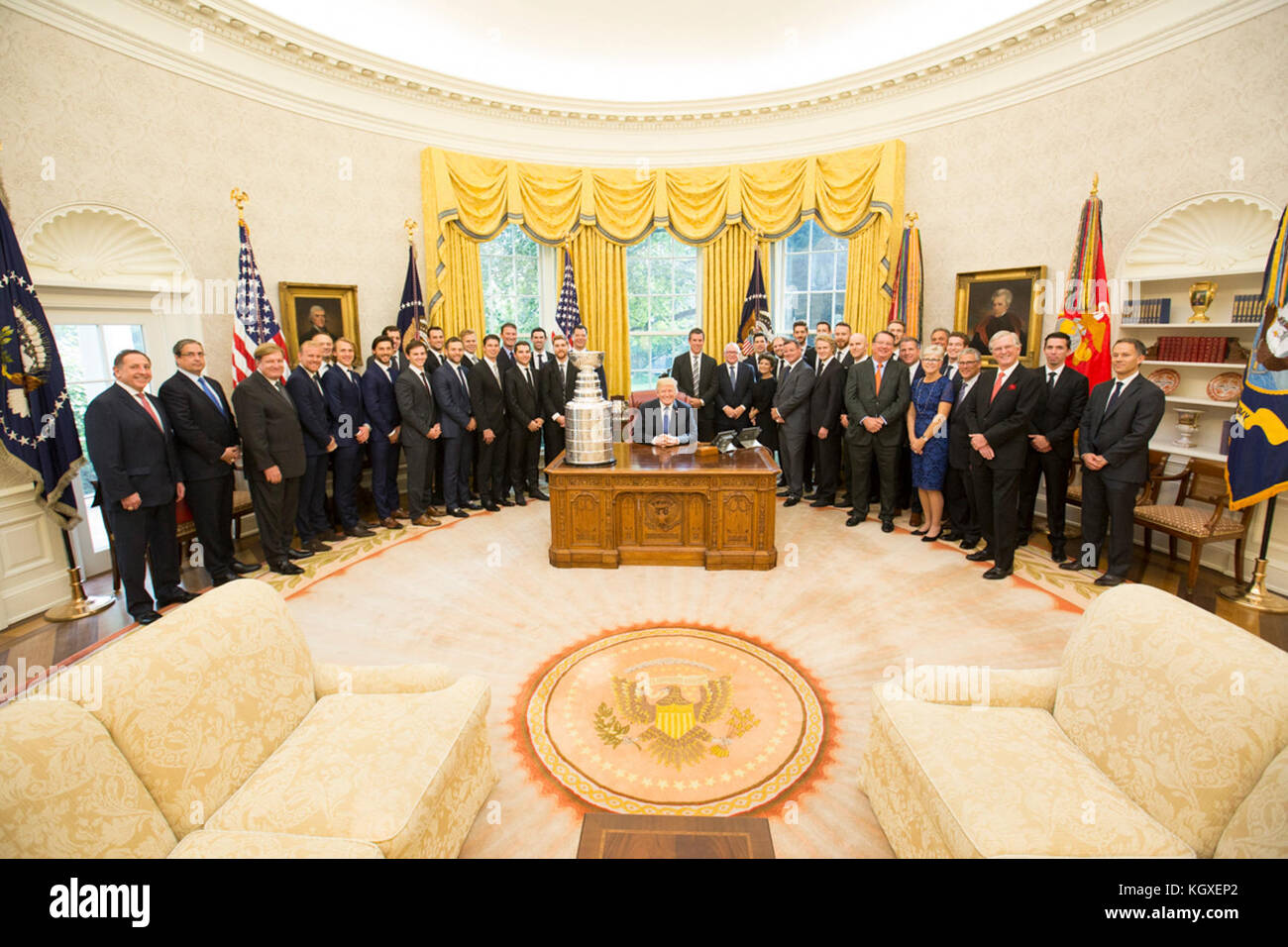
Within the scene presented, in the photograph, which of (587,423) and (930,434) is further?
(930,434)

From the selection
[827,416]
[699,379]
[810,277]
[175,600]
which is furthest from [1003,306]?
[175,600]

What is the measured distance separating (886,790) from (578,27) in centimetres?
812

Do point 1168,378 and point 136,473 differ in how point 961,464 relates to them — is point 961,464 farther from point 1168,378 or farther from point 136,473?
point 136,473

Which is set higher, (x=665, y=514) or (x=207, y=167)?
(x=207, y=167)

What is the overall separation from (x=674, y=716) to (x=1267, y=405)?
15.3 feet

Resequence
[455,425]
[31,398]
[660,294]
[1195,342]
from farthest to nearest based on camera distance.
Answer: [660,294] → [455,425] → [1195,342] → [31,398]

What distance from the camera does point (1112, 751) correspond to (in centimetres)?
210

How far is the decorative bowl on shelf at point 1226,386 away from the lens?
5.16m

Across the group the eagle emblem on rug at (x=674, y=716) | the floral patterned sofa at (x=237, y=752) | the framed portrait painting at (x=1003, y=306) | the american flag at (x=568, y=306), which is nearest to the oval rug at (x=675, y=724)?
the eagle emblem on rug at (x=674, y=716)

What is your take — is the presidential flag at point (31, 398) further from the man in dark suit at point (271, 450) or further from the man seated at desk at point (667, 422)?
the man seated at desk at point (667, 422)


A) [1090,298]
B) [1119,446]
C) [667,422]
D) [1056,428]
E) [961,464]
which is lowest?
[961,464]

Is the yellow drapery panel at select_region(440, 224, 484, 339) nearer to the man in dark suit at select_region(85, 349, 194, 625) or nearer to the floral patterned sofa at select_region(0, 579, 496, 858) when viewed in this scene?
the man in dark suit at select_region(85, 349, 194, 625)
